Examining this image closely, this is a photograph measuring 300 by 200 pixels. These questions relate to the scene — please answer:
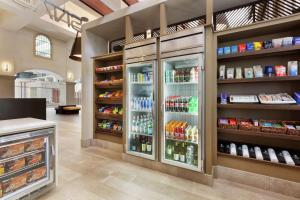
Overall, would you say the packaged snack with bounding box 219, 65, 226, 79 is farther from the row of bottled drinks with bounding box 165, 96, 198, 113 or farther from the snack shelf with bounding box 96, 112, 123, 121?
the snack shelf with bounding box 96, 112, 123, 121

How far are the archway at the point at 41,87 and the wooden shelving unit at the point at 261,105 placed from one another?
11644mm

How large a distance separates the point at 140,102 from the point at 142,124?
417 millimetres

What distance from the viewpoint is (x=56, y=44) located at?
423 inches

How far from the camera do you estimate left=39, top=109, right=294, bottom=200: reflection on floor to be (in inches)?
76.1

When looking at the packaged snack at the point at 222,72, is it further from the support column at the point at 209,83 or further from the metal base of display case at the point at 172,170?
the metal base of display case at the point at 172,170

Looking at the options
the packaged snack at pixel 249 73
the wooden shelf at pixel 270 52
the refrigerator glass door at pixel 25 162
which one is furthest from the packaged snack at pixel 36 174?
the packaged snack at pixel 249 73

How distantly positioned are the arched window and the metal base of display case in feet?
33.7

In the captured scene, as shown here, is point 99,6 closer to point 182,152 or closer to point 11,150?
point 11,150

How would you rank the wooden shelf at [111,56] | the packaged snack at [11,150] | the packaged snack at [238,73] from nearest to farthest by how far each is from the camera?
1. the packaged snack at [11,150]
2. the packaged snack at [238,73]
3. the wooden shelf at [111,56]

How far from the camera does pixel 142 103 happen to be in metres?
2.91

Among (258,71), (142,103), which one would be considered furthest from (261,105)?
(142,103)

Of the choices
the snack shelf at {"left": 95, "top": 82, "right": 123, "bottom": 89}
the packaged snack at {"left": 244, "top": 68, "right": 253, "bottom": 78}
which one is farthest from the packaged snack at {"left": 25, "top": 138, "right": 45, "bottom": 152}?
the packaged snack at {"left": 244, "top": 68, "right": 253, "bottom": 78}

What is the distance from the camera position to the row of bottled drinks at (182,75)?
2.39 meters

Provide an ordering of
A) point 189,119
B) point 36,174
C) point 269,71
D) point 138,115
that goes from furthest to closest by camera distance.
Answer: point 138,115 → point 189,119 → point 269,71 → point 36,174
